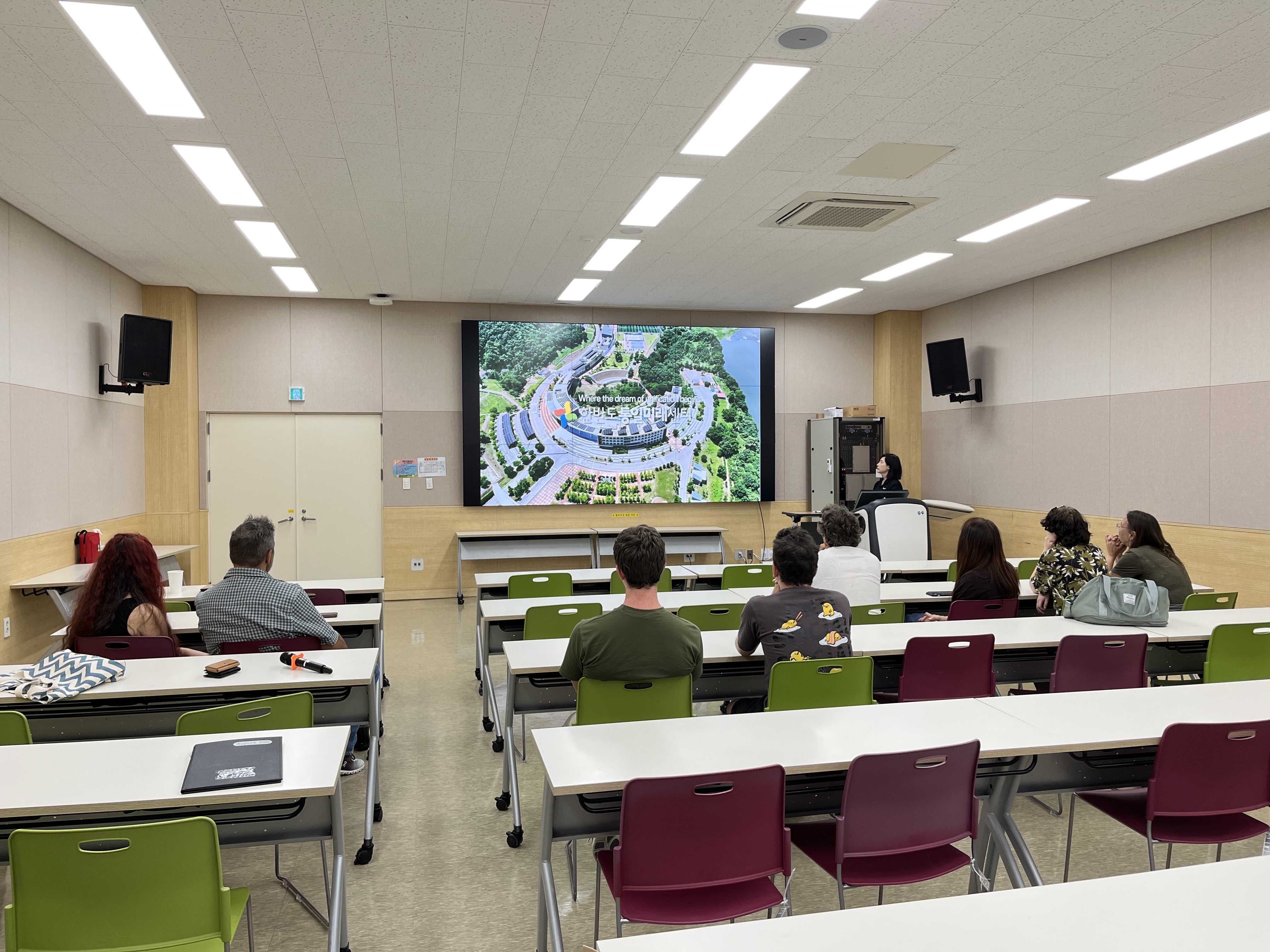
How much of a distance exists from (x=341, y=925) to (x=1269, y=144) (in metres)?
5.99

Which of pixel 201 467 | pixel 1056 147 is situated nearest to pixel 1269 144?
pixel 1056 147

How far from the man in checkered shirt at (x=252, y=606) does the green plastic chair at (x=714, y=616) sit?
1.69 metres

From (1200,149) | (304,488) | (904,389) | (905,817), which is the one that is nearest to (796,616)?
(905,817)

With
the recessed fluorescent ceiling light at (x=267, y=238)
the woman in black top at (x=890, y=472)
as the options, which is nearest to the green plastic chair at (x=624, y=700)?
the recessed fluorescent ceiling light at (x=267, y=238)

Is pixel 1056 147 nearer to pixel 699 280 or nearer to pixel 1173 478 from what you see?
pixel 1173 478

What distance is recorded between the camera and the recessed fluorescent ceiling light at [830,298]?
898 cm

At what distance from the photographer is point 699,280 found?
8.47 meters

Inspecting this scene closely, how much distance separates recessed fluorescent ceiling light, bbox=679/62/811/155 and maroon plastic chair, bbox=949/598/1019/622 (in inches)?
109

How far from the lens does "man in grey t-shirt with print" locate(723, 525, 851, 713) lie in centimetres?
326

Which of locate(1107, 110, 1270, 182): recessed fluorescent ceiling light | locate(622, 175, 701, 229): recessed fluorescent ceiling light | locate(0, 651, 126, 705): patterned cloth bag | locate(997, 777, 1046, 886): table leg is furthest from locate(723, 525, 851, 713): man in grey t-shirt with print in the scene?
locate(1107, 110, 1270, 182): recessed fluorescent ceiling light

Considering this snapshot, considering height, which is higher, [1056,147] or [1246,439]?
[1056,147]

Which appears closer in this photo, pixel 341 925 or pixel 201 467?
pixel 341 925

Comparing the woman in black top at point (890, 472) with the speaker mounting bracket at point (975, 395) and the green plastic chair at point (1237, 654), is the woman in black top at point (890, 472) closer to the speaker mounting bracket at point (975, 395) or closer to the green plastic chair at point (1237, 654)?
the speaker mounting bracket at point (975, 395)

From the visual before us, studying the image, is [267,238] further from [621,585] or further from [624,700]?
[624,700]
